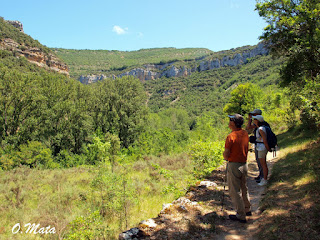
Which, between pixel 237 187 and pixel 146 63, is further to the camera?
pixel 146 63

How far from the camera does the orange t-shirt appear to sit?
365 centimetres

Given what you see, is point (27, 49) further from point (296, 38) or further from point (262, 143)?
point (262, 143)

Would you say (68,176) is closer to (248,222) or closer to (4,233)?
(4,233)

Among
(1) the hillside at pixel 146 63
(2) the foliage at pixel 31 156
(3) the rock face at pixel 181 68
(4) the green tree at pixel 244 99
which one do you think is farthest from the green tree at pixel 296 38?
(3) the rock face at pixel 181 68

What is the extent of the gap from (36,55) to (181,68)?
4319 inches

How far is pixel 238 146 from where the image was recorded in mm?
3668

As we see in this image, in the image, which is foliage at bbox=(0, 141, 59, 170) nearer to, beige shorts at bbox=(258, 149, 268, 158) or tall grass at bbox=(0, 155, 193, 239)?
tall grass at bbox=(0, 155, 193, 239)

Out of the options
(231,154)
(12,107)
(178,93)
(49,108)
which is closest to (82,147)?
(49,108)

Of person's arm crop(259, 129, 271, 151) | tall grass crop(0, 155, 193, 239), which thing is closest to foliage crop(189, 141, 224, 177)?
tall grass crop(0, 155, 193, 239)

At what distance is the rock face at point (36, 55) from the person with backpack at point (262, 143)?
57.1m

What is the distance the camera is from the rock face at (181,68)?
122 meters

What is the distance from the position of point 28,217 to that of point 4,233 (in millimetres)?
815

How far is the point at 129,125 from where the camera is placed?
27703 millimetres

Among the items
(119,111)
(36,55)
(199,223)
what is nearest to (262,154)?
(199,223)
